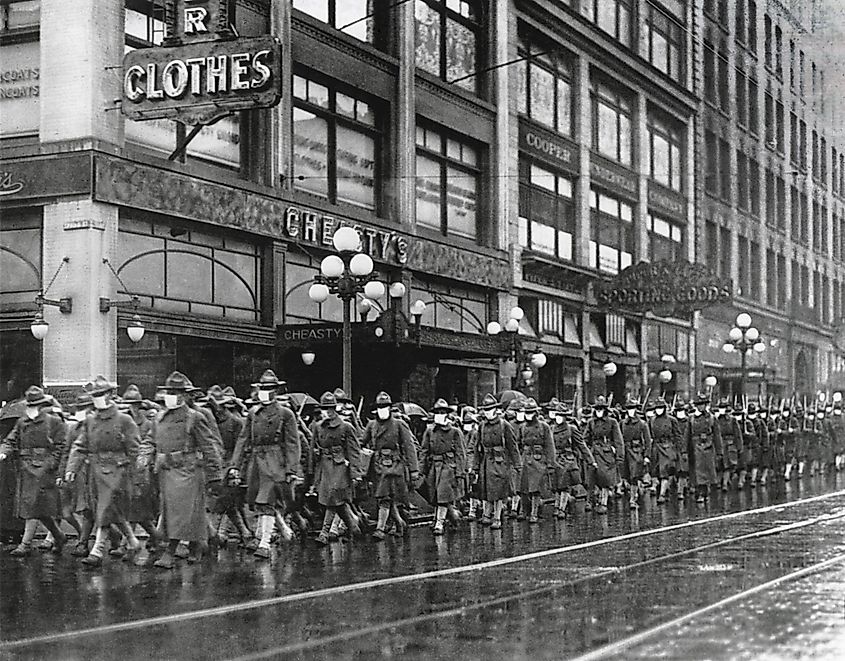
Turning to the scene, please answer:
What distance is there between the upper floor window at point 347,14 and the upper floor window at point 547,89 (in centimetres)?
684

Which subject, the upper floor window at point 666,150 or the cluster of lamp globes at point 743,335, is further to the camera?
the upper floor window at point 666,150

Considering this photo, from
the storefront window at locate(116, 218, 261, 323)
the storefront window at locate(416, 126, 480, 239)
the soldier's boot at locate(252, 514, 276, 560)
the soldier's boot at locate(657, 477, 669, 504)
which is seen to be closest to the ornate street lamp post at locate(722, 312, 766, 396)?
the soldier's boot at locate(657, 477, 669, 504)

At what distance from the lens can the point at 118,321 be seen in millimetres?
21562

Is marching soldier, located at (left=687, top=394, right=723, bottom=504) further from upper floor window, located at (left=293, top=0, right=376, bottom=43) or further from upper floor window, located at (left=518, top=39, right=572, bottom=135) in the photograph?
upper floor window, located at (left=518, top=39, right=572, bottom=135)

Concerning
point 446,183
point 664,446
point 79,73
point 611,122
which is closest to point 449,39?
point 446,183

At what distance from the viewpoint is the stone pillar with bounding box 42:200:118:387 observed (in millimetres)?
20984

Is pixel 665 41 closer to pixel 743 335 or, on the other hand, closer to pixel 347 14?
pixel 743 335

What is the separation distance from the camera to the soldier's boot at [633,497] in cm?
2371

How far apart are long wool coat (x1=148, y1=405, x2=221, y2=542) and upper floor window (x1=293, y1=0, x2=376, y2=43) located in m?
14.4

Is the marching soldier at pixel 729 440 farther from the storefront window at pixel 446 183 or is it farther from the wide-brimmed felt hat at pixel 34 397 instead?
the wide-brimmed felt hat at pixel 34 397

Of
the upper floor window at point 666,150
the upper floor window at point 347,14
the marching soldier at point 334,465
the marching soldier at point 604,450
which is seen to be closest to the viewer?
the marching soldier at point 334,465

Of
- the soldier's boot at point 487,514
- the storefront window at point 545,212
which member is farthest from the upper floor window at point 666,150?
the soldier's boot at point 487,514

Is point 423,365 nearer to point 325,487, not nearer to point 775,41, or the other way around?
point 775,41

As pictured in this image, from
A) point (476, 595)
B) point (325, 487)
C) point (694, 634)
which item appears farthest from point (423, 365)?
point (694, 634)
